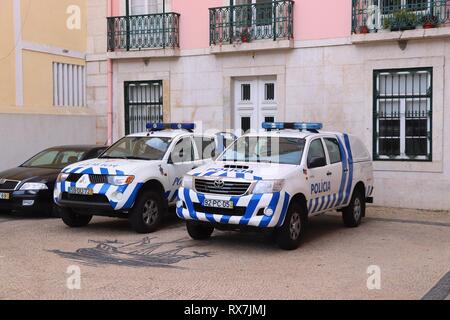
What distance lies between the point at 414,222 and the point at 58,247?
689 centimetres

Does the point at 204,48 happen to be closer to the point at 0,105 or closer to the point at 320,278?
the point at 0,105

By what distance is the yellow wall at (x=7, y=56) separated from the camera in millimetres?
15213

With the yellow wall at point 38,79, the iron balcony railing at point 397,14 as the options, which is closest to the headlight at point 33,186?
the yellow wall at point 38,79

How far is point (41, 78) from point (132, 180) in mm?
7536

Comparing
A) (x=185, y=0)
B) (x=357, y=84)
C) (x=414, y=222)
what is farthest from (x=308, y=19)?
(x=414, y=222)

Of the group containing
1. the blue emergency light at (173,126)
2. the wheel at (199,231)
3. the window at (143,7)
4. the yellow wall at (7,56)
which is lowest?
the wheel at (199,231)

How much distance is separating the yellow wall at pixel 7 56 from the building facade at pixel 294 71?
262cm

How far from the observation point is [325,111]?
14.8m

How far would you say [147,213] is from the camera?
10.6 meters

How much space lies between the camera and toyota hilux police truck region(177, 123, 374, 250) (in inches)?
350

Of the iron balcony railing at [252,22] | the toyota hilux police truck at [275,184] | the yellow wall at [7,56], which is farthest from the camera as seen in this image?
the yellow wall at [7,56]

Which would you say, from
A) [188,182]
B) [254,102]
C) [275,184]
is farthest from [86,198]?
[254,102]

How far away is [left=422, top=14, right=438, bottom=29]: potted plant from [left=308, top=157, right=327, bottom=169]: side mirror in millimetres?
5016

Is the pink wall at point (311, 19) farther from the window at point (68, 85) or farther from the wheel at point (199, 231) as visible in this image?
the wheel at point (199, 231)
